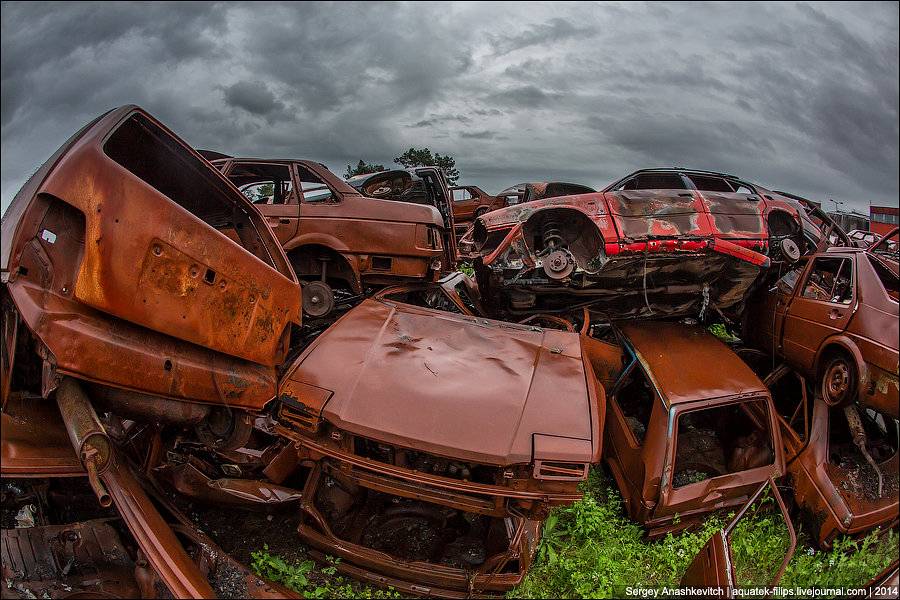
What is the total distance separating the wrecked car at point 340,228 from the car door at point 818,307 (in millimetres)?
3301

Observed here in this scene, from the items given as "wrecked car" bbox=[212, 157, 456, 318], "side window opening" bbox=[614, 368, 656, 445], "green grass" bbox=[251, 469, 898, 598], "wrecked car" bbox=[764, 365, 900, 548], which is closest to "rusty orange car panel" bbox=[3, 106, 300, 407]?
"green grass" bbox=[251, 469, 898, 598]

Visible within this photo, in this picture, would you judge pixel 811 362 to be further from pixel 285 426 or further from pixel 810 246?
pixel 285 426

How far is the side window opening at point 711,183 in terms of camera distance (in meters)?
6.35

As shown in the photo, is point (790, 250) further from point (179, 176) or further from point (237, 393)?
point (179, 176)

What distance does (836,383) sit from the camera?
4293mm

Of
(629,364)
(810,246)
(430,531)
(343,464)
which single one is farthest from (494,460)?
(810,246)

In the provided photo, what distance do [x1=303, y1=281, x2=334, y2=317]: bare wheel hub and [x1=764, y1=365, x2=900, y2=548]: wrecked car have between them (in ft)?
12.9

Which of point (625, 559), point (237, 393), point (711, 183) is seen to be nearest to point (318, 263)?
point (237, 393)

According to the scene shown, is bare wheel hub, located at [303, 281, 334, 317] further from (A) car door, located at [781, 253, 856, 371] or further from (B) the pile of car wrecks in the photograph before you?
(A) car door, located at [781, 253, 856, 371]

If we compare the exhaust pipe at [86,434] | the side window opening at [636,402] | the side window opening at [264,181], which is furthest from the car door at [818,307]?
the exhaust pipe at [86,434]

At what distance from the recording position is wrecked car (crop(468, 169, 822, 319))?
5023mm

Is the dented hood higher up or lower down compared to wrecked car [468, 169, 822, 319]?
lower down

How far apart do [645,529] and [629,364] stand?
124 centimetres

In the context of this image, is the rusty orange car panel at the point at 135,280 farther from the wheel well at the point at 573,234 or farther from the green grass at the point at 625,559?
the wheel well at the point at 573,234
